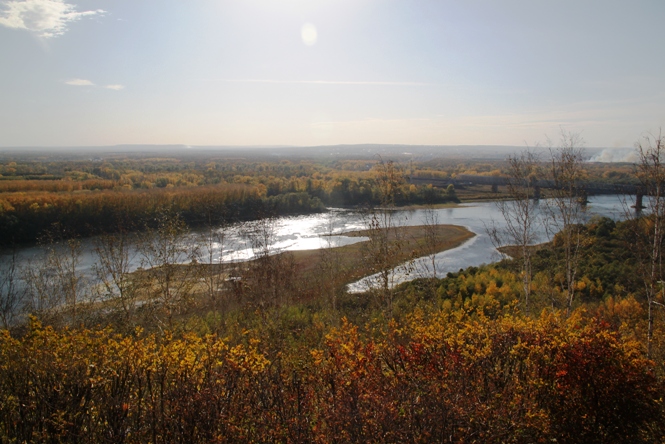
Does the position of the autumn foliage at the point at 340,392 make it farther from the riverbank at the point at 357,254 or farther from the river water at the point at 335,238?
the river water at the point at 335,238

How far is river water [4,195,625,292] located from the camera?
1858 centimetres

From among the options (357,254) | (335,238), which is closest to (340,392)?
(357,254)

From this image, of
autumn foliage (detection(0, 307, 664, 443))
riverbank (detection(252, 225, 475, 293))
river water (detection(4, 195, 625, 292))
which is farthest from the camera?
river water (detection(4, 195, 625, 292))

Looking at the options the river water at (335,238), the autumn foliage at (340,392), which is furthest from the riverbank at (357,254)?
the autumn foliage at (340,392)

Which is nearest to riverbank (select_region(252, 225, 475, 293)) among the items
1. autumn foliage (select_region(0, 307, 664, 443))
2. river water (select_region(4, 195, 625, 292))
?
river water (select_region(4, 195, 625, 292))

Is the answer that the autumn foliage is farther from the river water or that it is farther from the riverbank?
the river water

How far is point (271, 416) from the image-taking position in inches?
139

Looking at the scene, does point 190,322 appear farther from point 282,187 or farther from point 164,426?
point 282,187

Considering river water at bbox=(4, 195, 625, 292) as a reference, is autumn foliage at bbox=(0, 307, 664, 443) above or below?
above

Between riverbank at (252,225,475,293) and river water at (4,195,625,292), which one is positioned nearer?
riverbank at (252,225,475,293)

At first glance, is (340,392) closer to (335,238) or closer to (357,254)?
(357,254)

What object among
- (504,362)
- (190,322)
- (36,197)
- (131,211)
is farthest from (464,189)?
(504,362)

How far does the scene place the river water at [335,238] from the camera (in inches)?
731

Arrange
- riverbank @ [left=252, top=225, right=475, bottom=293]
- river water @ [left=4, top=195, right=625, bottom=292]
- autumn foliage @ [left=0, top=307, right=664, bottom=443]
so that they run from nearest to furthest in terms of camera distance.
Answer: autumn foliage @ [left=0, top=307, right=664, bottom=443] → riverbank @ [left=252, top=225, right=475, bottom=293] → river water @ [left=4, top=195, right=625, bottom=292]
